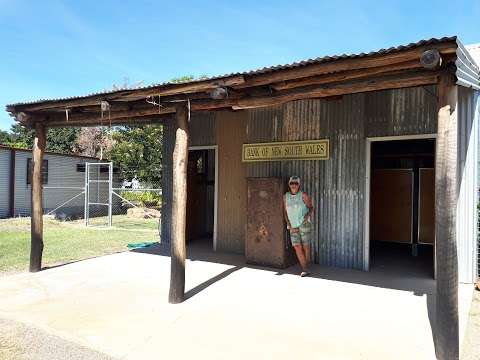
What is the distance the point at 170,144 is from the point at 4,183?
36.1ft

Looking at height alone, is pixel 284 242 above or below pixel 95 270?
above

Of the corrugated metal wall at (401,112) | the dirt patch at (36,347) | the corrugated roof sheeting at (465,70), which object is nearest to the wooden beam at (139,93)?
the corrugated roof sheeting at (465,70)

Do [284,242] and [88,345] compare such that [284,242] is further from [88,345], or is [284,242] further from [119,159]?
[119,159]

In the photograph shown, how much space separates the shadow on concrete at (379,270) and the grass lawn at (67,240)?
4.52 ft

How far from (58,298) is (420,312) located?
191 inches

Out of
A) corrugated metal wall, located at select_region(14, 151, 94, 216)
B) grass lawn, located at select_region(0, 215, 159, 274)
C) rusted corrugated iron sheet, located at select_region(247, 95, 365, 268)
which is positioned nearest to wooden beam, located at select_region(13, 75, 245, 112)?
rusted corrugated iron sheet, located at select_region(247, 95, 365, 268)

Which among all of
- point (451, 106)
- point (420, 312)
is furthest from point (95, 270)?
point (451, 106)

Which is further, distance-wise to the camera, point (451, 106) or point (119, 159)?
point (119, 159)

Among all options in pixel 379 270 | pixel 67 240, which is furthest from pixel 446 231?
pixel 67 240

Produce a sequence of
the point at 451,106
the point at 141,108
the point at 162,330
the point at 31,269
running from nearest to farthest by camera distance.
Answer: the point at 451,106 < the point at 162,330 < the point at 141,108 < the point at 31,269

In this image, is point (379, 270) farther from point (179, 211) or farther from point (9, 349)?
point (9, 349)

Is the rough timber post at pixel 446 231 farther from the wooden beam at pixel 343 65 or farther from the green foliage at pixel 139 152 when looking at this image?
the green foliage at pixel 139 152

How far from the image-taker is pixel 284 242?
6.95m

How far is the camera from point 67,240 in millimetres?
10648
